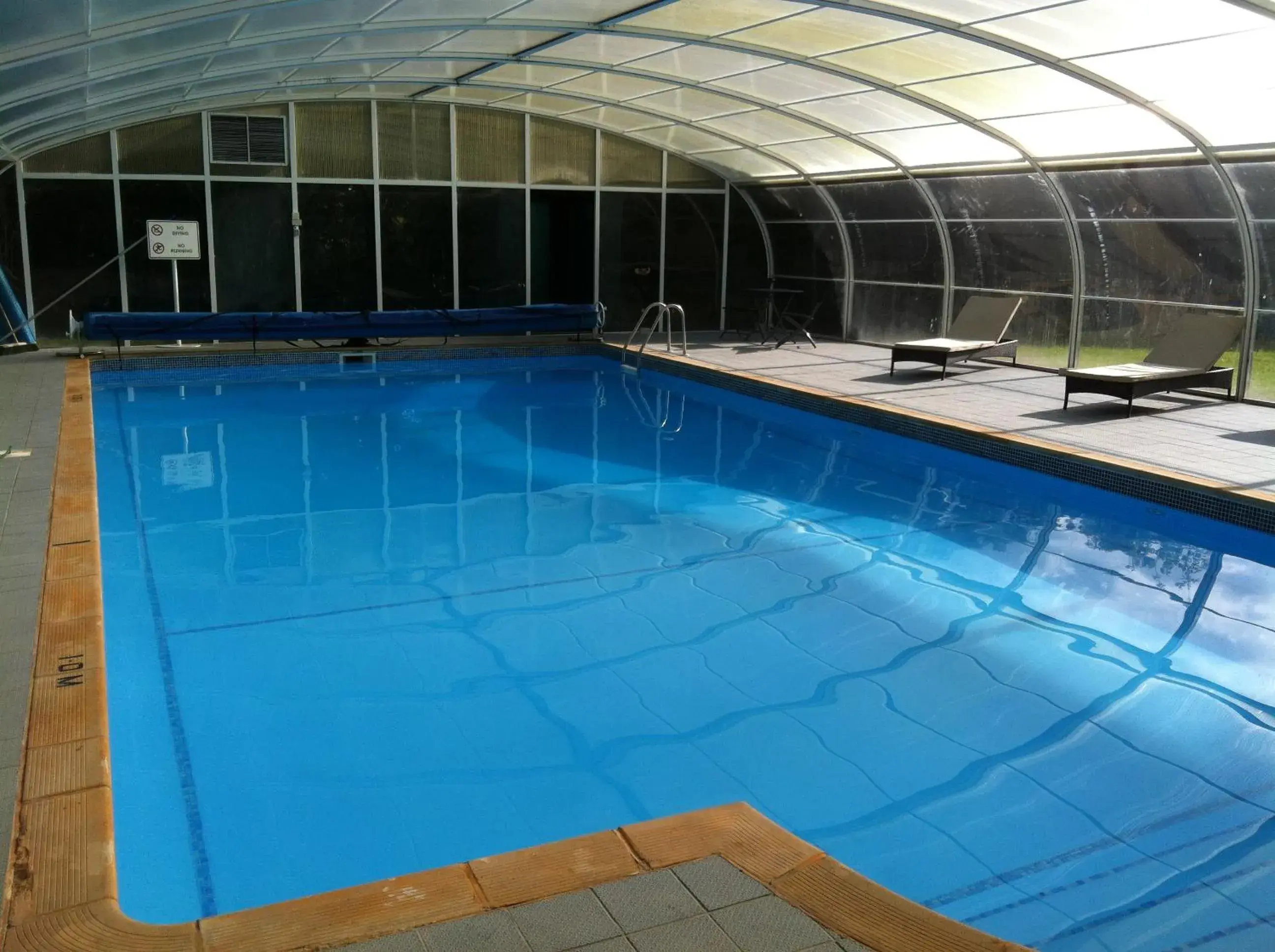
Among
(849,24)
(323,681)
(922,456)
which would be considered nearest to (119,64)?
(849,24)

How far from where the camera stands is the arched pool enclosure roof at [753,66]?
782cm

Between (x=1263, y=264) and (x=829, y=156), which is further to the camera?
(x=829, y=156)

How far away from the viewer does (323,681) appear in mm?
4621

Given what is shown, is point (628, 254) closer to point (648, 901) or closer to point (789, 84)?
point (789, 84)

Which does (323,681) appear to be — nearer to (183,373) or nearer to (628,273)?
(183,373)

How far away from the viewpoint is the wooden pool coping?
2.34 meters

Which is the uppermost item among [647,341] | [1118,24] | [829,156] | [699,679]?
[1118,24]

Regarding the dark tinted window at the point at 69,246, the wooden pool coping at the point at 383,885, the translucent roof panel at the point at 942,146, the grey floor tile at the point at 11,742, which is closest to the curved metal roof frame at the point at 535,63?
the translucent roof panel at the point at 942,146

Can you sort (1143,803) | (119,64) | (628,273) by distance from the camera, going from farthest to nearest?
(628,273), (119,64), (1143,803)

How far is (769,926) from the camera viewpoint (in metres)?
2.37

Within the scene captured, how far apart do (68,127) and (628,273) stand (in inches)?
323

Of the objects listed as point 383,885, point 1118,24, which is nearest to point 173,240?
point 1118,24

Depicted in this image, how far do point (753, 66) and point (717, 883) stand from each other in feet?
33.0

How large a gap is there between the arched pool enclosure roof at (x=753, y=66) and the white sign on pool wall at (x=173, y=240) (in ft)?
4.55
